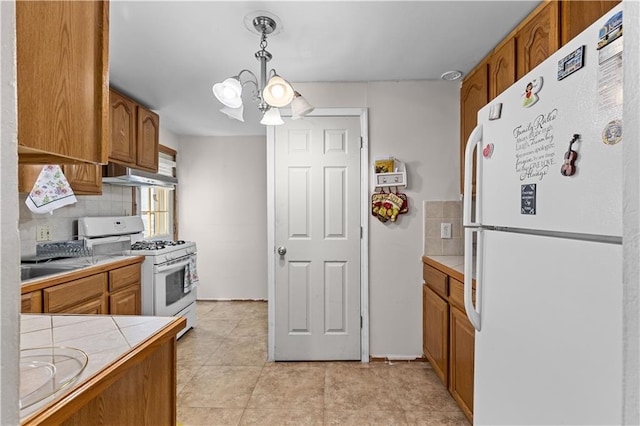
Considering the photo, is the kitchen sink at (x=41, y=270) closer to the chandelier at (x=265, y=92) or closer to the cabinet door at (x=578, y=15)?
the chandelier at (x=265, y=92)

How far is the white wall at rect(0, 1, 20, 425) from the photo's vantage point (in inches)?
13.6

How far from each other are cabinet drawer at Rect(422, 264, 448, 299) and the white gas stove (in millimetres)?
2315

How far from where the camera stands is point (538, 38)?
5.49 feet

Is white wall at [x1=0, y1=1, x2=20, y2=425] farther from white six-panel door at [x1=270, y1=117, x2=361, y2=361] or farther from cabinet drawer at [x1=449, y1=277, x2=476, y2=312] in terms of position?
white six-panel door at [x1=270, y1=117, x2=361, y2=361]

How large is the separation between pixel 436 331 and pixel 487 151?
62.3 inches

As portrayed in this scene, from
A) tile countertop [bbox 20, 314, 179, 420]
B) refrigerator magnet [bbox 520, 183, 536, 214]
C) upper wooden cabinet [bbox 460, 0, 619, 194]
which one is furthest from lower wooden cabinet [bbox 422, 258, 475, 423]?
tile countertop [bbox 20, 314, 179, 420]

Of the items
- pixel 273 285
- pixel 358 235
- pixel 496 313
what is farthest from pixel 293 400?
pixel 496 313

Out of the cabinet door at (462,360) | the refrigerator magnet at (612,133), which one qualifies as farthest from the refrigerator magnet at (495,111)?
the cabinet door at (462,360)

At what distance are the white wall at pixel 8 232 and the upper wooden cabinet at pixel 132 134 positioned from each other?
2.85 metres

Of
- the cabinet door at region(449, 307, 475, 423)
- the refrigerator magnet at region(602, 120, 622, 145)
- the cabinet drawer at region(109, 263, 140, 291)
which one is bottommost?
the cabinet door at region(449, 307, 475, 423)

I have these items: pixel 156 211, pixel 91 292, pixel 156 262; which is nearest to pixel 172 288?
pixel 156 262

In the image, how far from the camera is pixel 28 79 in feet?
1.89

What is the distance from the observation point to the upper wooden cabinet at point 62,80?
58 centimetres

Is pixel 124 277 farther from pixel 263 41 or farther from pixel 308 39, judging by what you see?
pixel 308 39
